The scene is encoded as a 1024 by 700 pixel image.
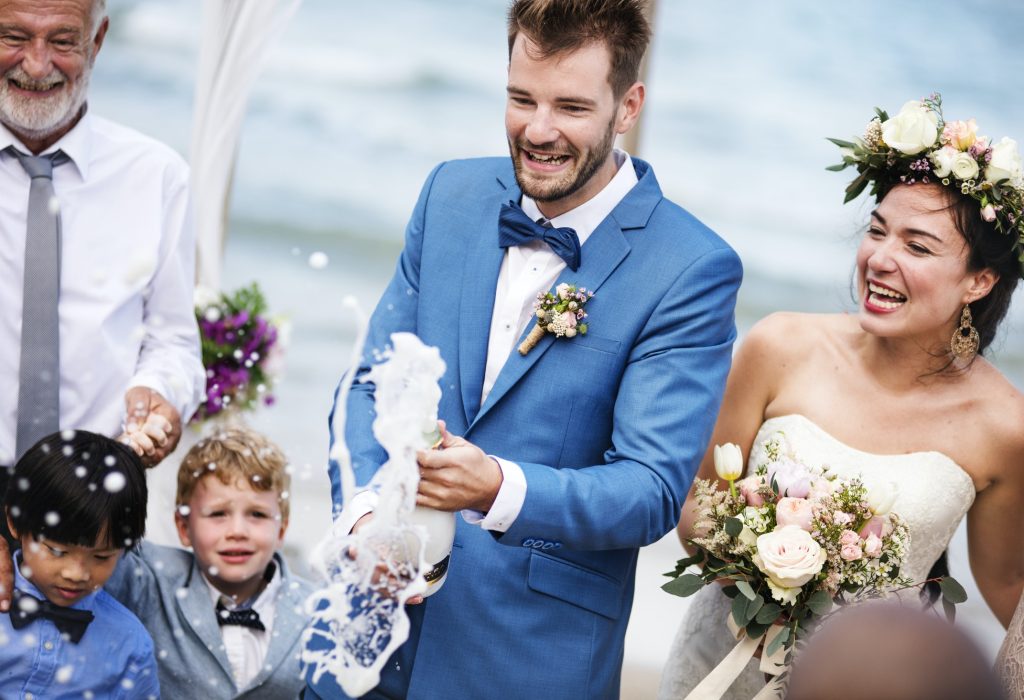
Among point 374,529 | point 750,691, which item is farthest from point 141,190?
point 750,691

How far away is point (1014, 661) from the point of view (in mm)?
2822

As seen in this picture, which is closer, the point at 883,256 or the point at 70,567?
the point at 70,567

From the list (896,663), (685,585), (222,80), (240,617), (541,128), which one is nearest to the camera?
(896,663)

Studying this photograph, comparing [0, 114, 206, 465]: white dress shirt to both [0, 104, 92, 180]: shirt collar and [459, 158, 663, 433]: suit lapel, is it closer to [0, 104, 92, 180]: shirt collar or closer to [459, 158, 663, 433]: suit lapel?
[0, 104, 92, 180]: shirt collar

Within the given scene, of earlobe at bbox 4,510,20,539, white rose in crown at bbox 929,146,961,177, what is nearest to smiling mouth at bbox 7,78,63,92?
earlobe at bbox 4,510,20,539

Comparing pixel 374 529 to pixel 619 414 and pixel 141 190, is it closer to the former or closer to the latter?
pixel 619 414

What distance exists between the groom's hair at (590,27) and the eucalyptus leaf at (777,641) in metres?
1.34

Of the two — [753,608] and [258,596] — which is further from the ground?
[753,608]

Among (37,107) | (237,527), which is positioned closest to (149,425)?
(237,527)

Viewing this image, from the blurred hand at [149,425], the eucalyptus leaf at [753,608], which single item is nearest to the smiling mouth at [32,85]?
the blurred hand at [149,425]

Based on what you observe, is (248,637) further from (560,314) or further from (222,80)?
(222,80)

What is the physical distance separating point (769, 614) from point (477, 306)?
1039mm

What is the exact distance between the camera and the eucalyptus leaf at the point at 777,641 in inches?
116

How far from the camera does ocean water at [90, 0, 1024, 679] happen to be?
13133 millimetres
